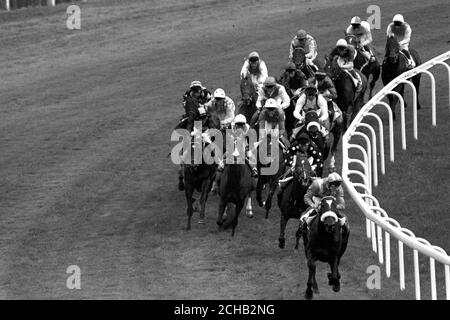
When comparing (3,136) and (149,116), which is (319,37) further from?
(3,136)

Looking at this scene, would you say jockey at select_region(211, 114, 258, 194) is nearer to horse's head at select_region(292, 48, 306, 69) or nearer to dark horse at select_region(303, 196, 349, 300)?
horse's head at select_region(292, 48, 306, 69)

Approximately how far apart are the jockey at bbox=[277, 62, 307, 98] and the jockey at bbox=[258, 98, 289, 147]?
5.45 feet

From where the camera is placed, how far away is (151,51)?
35094 millimetres

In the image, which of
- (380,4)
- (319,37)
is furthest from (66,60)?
(380,4)

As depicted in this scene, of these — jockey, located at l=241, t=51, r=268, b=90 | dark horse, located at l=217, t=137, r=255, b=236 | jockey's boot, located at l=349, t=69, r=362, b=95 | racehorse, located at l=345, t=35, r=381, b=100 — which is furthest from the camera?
racehorse, located at l=345, t=35, r=381, b=100

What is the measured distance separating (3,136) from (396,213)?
974 cm

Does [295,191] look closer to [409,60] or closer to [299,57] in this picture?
[299,57]

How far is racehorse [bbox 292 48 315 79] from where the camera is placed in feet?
78.1

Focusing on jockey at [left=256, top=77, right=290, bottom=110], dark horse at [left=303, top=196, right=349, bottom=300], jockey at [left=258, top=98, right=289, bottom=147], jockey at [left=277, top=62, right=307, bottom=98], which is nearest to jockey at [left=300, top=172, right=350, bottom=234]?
dark horse at [left=303, top=196, right=349, bottom=300]

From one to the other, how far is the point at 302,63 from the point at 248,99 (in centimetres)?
125

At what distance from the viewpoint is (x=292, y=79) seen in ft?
77.5

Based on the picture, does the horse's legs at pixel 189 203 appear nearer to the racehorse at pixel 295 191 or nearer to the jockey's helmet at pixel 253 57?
the racehorse at pixel 295 191

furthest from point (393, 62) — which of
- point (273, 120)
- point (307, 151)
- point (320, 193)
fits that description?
point (320, 193)

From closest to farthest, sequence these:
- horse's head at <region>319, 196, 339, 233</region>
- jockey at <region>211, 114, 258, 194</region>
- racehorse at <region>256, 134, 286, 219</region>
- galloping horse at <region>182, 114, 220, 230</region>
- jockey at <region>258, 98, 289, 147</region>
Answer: horse's head at <region>319, 196, 339, 233</region>
jockey at <region>211, 114, 258, 194</region>
galloping horse at <region>182, 114, 220, 230</region>
racehorse at <region>256, 134, 286, 219</region>
jockey at <region>258, 98, 289, 147</region>
